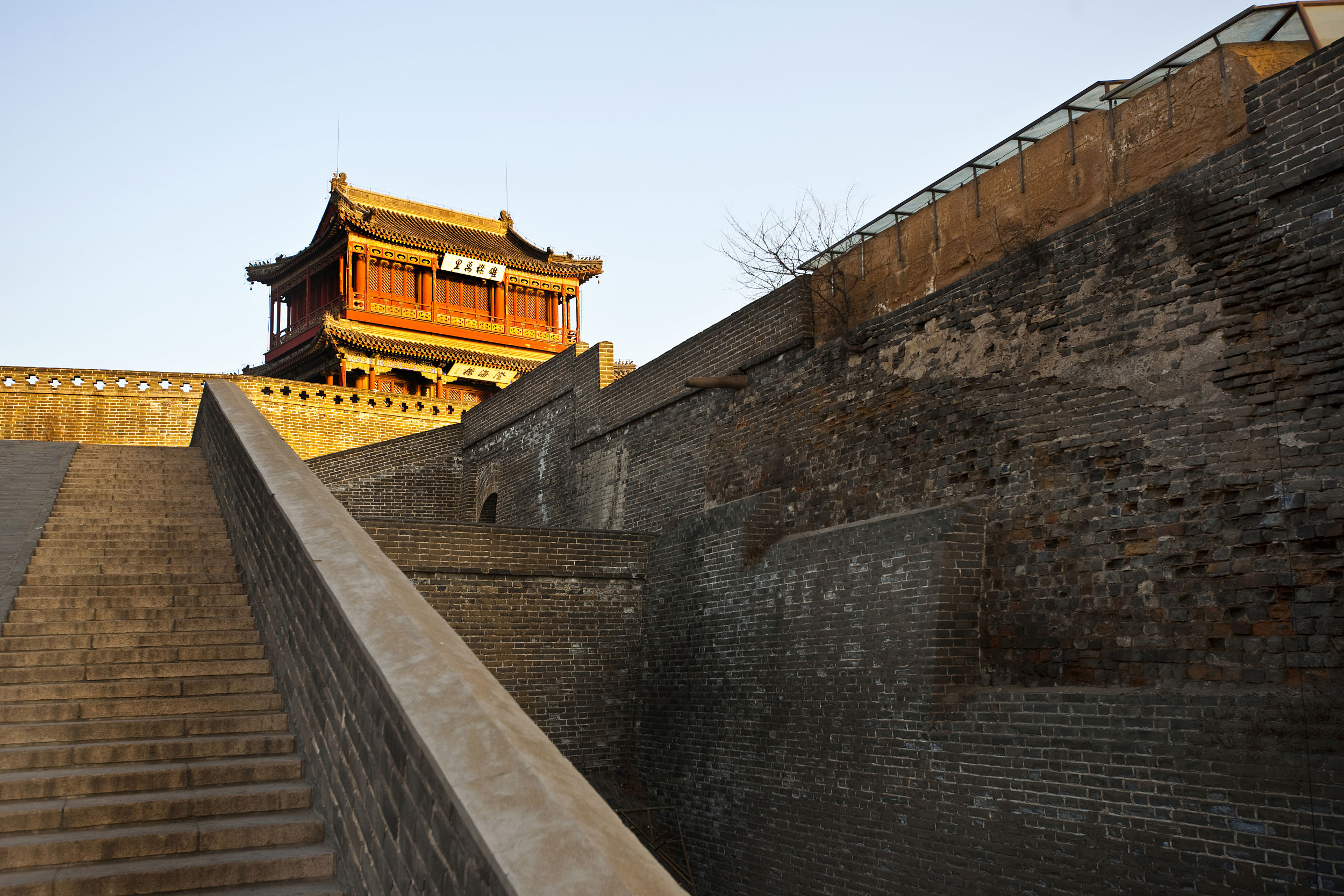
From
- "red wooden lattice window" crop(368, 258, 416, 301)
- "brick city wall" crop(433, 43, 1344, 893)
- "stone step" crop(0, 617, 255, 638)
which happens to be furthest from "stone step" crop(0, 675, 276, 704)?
"red wooden lattice window" crop(368, 258, 416, 301)

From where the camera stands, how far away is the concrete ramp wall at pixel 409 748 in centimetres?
241

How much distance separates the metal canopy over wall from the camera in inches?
250

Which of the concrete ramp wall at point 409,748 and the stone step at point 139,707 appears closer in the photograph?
the concrete ramp wall at point 409,748

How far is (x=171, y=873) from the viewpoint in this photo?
11.8 ft

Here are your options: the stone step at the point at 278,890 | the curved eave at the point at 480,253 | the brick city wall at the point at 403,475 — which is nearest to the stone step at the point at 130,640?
the stone step at the point at 278,890

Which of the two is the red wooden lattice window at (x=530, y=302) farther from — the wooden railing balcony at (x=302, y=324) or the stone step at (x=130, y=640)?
the stone step at (x=130, y=640)

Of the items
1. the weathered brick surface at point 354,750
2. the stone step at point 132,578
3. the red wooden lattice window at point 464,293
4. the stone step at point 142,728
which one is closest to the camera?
the weathered brick surface at point 354,750

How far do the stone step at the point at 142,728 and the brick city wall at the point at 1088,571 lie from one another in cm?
428

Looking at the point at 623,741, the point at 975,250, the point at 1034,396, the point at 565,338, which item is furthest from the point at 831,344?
the point at 565,338

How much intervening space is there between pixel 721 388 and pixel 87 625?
6763 mm

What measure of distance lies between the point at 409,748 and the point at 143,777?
1827 mm

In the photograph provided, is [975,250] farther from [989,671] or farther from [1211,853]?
[1211,853]

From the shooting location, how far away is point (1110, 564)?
253 inches

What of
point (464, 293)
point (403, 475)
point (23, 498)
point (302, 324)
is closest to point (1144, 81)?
point (23, 498)
